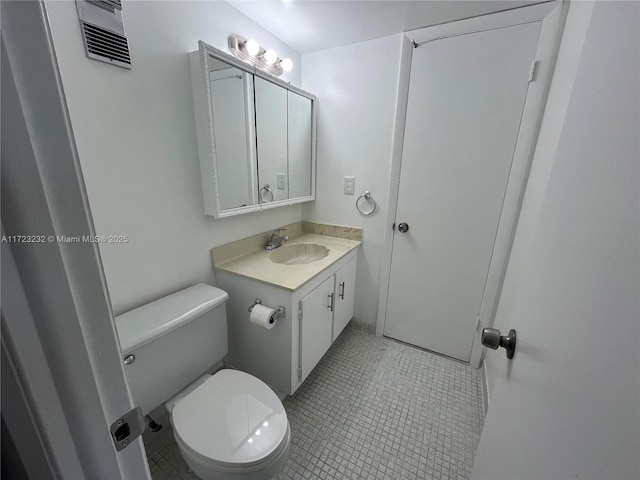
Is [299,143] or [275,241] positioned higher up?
[299,143]

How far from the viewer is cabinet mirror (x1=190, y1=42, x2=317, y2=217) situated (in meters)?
1.23

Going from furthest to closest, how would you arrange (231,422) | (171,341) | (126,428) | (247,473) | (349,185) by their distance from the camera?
1. (349,185)
2. (171,341)
3. (231,422)
4. (247,473)
5. (126,428)

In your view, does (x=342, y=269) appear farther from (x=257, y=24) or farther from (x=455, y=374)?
Result: (x=257, y=24)

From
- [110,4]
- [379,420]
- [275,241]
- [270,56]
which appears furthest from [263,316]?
[270,56]

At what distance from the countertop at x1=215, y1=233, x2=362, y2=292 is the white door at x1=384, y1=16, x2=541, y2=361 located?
55 centimetres

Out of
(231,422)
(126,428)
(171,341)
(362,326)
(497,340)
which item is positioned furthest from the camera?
(362,326)

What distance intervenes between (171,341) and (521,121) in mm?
2067

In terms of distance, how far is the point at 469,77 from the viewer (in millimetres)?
1489

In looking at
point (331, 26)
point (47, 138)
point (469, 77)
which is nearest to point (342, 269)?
point (469, 77)

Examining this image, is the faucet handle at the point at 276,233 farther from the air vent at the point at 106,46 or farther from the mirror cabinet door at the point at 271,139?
the air vent at the point at 106,46

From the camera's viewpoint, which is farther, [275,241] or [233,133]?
[275,241]

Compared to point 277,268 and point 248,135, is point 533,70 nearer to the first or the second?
point 248,135

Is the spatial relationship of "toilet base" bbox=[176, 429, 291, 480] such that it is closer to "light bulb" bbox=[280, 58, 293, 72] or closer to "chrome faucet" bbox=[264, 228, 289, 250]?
"chrome faucet" bbox=[264, 228, 289, 250]

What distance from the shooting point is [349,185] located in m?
1.97
